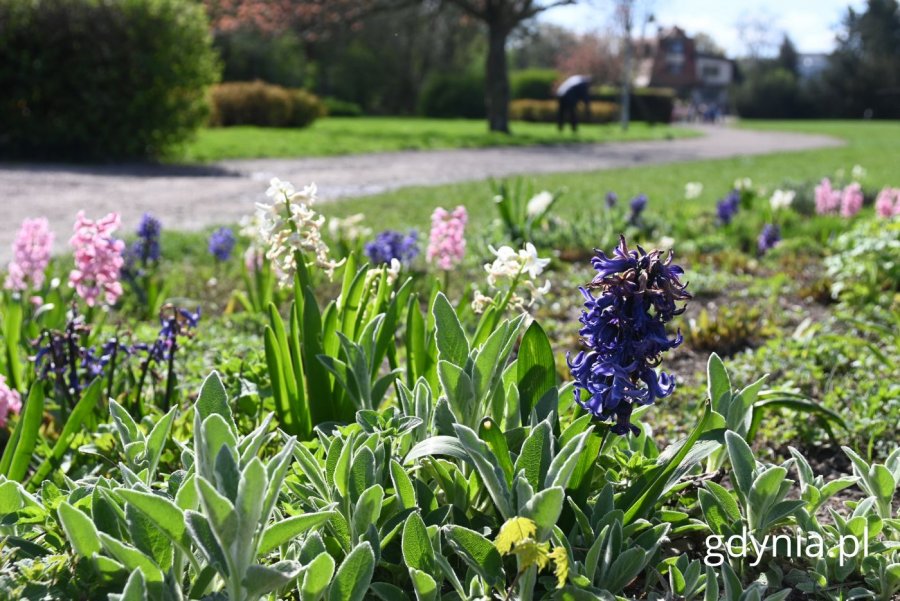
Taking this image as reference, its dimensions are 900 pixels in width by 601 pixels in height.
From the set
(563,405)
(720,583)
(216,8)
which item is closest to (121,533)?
(563,405)

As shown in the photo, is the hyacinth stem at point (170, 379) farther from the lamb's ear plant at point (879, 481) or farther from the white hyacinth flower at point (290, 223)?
the lamb's ear plant at point (879, 481)

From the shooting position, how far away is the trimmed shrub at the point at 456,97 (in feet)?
124

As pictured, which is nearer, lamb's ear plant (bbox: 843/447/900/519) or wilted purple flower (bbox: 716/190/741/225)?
lamb's ear plant (bbox: 843/447/900/519)

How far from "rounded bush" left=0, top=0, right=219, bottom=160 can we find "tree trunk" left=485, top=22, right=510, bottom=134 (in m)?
10.4

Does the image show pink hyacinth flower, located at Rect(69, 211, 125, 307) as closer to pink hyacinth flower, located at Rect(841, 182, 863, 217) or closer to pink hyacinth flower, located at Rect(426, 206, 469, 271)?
pink hyacinth flower, located at Rect(426, 206, 469, 271)

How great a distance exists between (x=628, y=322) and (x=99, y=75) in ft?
41.7

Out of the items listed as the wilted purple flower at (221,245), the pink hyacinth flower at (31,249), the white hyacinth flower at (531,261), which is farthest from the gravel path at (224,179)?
the white hyacinth flower at (531,261)

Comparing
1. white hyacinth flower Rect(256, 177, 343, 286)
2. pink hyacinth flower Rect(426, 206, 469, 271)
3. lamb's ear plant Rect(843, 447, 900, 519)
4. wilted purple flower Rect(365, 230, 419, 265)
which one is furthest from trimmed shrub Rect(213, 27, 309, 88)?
lamb's ear plant Rect(843, 447, 900, 519)

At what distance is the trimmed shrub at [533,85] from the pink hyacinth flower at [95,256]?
4191 cm

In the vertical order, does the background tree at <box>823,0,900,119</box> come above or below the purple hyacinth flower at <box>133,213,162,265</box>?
above

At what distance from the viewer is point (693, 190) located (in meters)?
8.11

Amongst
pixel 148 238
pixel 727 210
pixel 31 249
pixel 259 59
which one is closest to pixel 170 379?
pixel 31 249

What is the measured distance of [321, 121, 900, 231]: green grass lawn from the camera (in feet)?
28.7

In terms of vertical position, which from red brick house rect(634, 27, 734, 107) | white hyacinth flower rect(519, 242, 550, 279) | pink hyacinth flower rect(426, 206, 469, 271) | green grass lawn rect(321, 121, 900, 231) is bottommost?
green grass lawn rect(321, 121, 900, 231)
